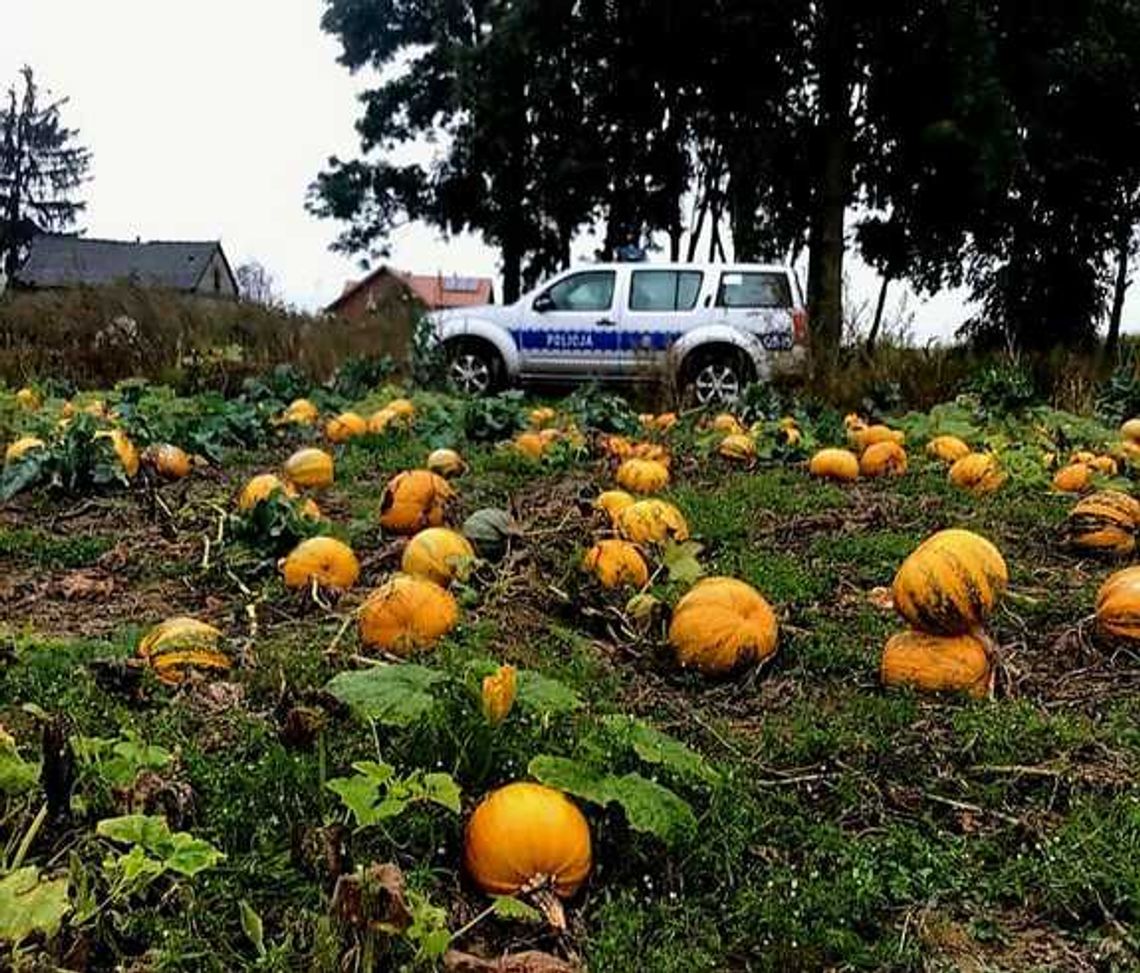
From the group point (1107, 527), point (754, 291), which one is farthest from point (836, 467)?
point (754, 291)

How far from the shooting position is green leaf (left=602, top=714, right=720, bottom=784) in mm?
1958

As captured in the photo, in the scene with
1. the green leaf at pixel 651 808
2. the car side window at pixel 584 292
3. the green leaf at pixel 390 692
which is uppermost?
the car side window at pixel 584 292

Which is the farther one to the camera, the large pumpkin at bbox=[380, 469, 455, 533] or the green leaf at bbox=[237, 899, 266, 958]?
the large pumpkin at bbox=[380, 469, 455, 533]

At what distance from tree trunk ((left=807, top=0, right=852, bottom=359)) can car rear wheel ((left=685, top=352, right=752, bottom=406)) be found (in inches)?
183

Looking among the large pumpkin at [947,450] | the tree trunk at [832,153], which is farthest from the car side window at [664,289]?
the large pumpkin at [947,450]

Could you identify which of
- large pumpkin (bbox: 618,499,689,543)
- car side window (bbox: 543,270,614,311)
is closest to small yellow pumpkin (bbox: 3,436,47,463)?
large pumpkin (bbox: 618,499,689,543)

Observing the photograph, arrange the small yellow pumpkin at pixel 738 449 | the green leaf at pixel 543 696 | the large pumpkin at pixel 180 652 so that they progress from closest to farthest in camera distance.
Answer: the green leaf at pixel 543 696 → the large pumpkin at pixel 180 652 → the small yellow pumpkin at pixel 738 449

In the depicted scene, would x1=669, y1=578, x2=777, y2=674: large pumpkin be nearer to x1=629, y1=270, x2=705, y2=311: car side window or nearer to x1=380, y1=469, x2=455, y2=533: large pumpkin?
x1=380, y1=469, x2=455, y2=533: large pumpkin

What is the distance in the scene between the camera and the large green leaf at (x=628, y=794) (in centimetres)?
185

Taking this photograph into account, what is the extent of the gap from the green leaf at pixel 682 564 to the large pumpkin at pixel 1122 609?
3.63ft

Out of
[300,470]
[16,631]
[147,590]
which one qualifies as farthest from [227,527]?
[300,470]

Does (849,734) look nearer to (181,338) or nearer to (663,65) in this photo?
(181,338)

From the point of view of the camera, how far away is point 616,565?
11.2ft

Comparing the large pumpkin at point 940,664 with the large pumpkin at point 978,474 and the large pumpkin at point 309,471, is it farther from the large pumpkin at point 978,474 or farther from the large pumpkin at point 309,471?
the large pumpkin at point 309,471
